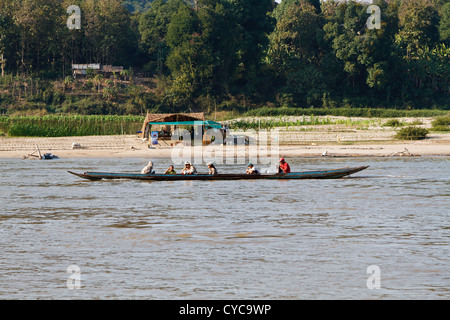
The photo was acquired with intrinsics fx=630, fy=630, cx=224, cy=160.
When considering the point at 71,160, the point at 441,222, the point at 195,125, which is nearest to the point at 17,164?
the point at 71,160

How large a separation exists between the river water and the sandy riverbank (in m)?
13.4

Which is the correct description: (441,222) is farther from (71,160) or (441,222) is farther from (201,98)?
(201,98)

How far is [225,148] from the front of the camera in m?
48.4

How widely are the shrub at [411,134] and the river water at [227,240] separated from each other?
1935 centimetres

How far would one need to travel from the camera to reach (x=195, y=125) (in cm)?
5297

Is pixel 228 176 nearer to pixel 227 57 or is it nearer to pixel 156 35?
pixel 227 57

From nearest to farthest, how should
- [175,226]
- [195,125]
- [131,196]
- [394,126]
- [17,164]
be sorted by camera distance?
[175,226]
[131,196]
[17,164]
[195,125]
[394,126]

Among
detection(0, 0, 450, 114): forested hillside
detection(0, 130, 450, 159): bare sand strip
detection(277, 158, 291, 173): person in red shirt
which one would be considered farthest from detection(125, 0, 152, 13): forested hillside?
detection(277, 158, 291, 173): person in red shirt

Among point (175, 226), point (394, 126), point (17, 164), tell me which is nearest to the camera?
point (175, 226)

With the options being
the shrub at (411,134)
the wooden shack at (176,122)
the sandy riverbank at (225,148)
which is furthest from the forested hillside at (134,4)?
the shrub at (411,134)

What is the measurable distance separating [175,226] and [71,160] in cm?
2696

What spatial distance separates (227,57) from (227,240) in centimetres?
6391

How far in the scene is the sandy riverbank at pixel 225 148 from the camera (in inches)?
1804

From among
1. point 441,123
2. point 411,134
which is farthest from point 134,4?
point 411,134
